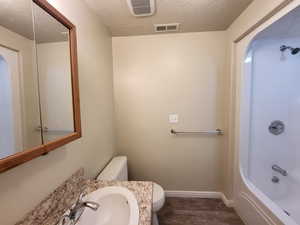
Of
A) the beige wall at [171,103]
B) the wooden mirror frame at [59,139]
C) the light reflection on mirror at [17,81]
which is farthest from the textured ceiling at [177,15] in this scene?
the light reflection on mirror at [17,81]

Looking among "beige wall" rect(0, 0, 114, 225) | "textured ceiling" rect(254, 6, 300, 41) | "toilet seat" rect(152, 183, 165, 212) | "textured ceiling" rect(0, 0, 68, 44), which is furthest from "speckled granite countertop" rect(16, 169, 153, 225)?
"textured ceiling" rect(254, 6, 300, 41)

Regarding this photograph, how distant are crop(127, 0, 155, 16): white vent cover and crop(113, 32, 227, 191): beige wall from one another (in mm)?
524

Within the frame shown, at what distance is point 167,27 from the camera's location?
1.87 meters

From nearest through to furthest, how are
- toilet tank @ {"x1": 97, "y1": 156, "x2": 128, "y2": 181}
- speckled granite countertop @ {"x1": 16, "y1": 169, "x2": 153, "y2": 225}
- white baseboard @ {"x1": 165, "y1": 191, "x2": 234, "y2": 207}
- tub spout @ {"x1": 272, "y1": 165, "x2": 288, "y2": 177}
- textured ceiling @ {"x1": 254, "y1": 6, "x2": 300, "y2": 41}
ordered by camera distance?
1. speckled granite countertop @ {"x1": 16, "y1": 169, "x2": 153, "y2": 225}
2. textured ceiling @ {"x1": 254, "y1": 6, "x2": 300, "y2": 41}
3. toilet tank @ {"x1": 97, "y1": 156, "x2": 128, "y2": 181}
4. tub spout @ {"x1": 272, "y1": 165, "x2": 288, "y2": 177}
5. white baseboard @ {"x1": 165, "y1": 191, "x2": 234, "y2": 207}

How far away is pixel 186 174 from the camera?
2.18 m

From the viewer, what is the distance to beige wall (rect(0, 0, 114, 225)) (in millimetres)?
723

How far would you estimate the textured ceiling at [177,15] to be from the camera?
1.43m

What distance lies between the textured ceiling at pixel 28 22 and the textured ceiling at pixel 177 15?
63cm

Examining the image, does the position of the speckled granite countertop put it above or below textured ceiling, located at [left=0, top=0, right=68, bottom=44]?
below

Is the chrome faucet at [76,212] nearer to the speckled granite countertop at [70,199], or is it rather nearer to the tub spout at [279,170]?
the speckled granite countertop at [70,199]

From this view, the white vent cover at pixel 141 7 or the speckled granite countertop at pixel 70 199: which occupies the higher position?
the white vent cover at pixel 141 7

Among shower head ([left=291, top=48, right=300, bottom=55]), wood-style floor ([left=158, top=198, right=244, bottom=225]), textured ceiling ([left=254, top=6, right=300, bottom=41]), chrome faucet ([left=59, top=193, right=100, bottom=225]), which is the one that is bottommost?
wood-style floor ([left=158, top=198, right=244, bottom=225])

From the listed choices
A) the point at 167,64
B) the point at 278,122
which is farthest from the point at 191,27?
the point at 278,122

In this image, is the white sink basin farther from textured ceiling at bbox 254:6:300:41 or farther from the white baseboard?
textured ceiling at bbox 254:6:300:41
